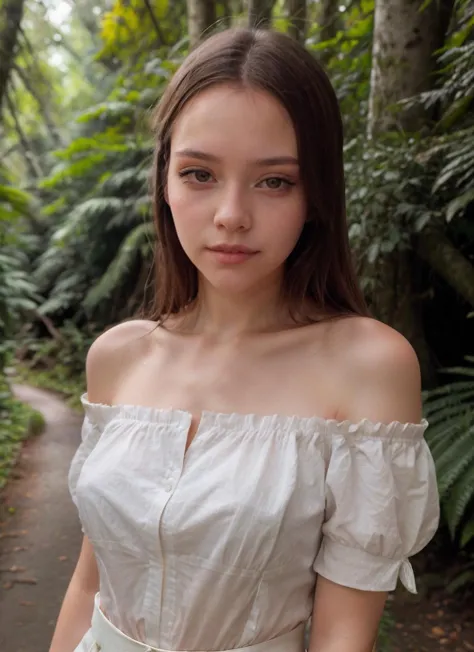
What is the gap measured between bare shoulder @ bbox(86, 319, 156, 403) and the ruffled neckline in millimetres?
144

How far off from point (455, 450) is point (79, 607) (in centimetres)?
186

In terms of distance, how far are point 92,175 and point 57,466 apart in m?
4.59

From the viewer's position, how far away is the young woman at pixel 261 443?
3.08 feet

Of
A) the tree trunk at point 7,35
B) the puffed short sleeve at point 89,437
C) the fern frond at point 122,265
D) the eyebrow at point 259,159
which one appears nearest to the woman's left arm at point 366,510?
the eyebrow at point 259,159

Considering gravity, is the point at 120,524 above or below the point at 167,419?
below

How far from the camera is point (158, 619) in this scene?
3.33ft

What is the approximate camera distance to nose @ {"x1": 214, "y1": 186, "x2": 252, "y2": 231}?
38.6 inches

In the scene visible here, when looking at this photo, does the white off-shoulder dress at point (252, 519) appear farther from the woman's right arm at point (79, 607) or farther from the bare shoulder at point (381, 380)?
the woman's right arm at point (79, 607)

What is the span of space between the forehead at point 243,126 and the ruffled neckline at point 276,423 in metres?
0.42

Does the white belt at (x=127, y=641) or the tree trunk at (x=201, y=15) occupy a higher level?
the tree trunk at (x=201, y=15)

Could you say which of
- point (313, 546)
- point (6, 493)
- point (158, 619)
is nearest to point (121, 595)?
point (158, 619)

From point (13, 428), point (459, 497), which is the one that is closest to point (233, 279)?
point (459, 497)


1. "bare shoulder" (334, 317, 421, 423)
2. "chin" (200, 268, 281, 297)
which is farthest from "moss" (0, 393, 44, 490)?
"bare shoulder" (334, 317, 421, 423)

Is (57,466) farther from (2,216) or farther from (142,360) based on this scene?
(142,360)
